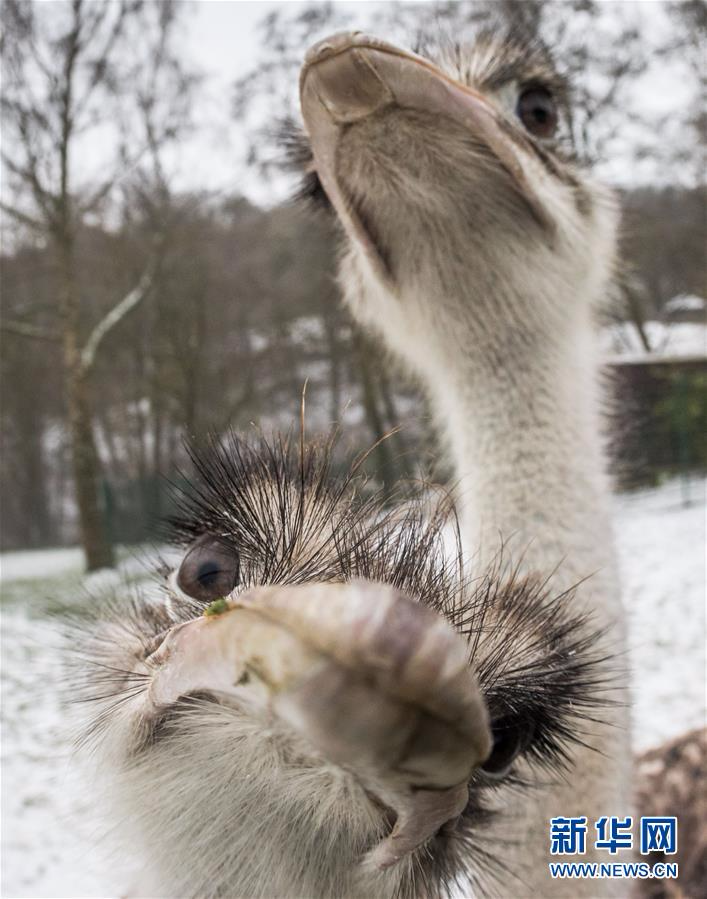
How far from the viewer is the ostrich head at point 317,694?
0.37 metres

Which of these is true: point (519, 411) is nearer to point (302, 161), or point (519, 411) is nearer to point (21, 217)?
point (302, 161)

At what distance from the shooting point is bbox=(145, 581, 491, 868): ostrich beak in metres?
0.35

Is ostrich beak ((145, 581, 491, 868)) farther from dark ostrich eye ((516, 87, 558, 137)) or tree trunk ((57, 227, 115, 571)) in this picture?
tree trunk ((57, 227, 115, 571))

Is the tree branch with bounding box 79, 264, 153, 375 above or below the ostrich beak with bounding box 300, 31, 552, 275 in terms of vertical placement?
above

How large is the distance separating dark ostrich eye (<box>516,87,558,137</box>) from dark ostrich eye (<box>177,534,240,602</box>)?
126 centimetres

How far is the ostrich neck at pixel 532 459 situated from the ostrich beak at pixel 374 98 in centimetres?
30

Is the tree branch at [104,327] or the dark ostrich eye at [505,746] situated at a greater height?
the tree branch at [104,327]

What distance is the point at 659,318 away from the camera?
14641 mm

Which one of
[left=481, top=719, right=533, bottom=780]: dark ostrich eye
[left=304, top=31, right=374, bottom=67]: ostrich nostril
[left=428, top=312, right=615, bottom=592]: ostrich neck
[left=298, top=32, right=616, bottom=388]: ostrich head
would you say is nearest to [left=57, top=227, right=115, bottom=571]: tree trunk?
[left=298, top=32, right=616, bottom=388]: ostrich head

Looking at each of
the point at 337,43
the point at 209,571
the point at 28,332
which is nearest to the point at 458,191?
the point at 337,43

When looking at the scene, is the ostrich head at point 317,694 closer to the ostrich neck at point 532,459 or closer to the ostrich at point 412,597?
the ostrich at point 412,597

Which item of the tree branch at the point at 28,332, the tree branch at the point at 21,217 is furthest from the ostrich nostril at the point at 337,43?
the tree branch at the point at 28,332

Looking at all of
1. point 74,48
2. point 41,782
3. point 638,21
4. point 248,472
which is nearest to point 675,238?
point 638,21

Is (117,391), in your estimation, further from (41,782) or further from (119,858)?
(119,858)
